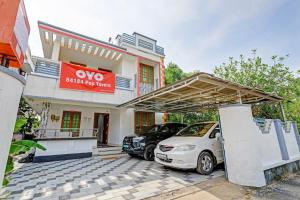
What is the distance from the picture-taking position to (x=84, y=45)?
9.52 m

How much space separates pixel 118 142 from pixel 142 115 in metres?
2.63

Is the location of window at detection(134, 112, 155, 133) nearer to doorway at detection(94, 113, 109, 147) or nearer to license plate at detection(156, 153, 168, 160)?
doorway at detection(94, 113, 109, 147)

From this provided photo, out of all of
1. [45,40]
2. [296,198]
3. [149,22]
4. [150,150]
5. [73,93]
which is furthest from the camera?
[45,40]

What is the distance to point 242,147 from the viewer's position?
4219 millimetres

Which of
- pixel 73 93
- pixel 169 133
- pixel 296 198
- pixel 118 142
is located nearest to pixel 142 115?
pixel 118 142

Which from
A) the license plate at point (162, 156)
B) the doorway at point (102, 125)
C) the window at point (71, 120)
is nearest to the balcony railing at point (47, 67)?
the window at point (71, 120)

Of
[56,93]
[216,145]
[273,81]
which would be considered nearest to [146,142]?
[216,145]

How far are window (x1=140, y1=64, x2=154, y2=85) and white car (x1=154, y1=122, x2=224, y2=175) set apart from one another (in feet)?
23.2

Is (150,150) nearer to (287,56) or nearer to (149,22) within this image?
(149,22)

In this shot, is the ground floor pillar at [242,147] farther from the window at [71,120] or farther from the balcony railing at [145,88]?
the window at [71,120]

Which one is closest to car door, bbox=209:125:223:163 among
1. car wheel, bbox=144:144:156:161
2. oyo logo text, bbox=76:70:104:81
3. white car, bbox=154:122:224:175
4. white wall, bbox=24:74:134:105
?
white car, bbox=154:122:224:175

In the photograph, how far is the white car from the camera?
487cm

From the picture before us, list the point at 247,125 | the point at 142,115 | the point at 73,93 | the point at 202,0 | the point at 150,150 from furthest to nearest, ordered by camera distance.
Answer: the point at 142,115 → the point at 73,93 → the point at 150,150 → the point at 202,0 → the point at 247,125

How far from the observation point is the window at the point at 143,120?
1092 cm
